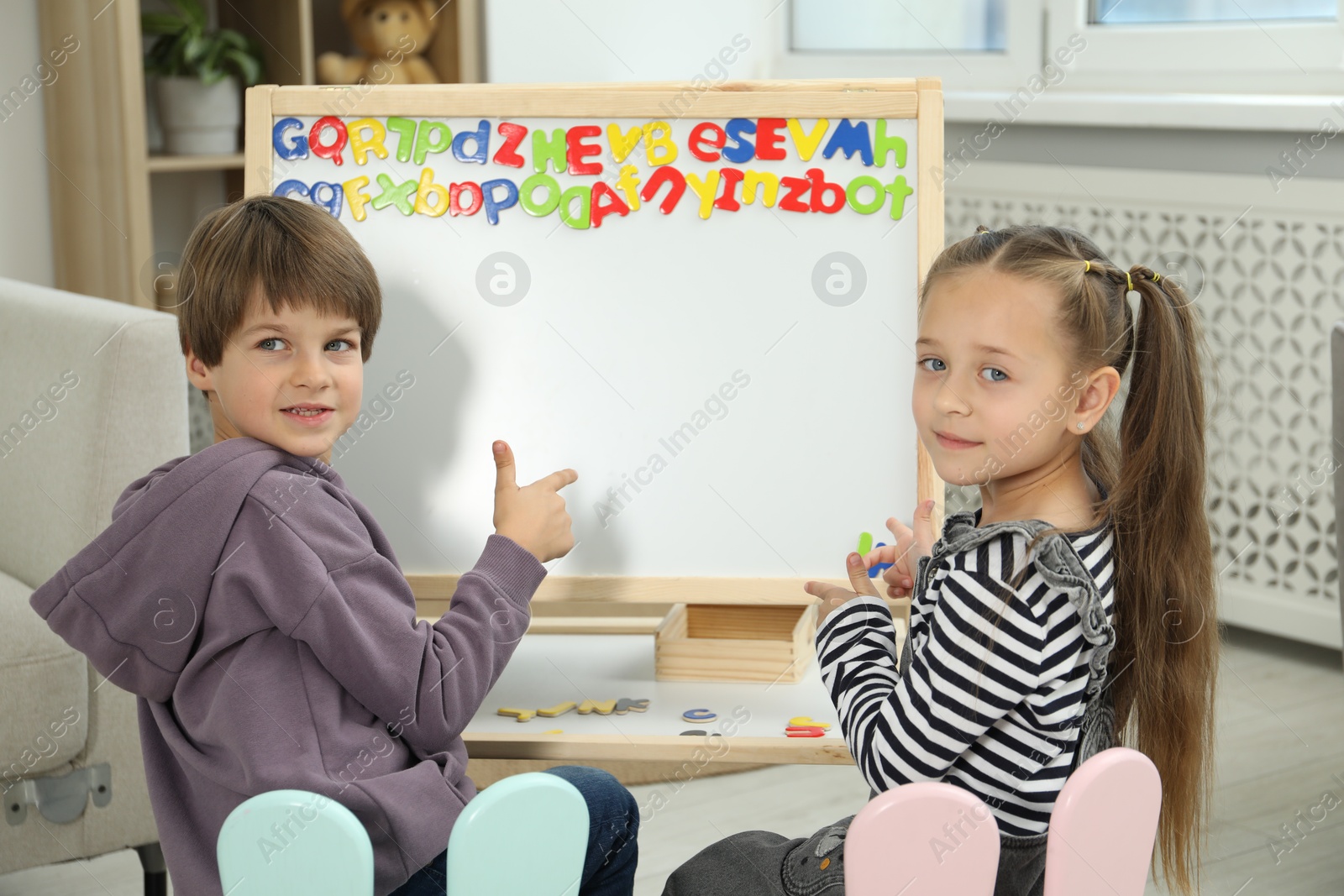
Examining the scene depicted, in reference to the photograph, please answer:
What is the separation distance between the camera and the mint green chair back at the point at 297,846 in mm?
696

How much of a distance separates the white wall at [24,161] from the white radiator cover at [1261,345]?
6.18 ft

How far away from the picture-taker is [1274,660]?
7.97ft

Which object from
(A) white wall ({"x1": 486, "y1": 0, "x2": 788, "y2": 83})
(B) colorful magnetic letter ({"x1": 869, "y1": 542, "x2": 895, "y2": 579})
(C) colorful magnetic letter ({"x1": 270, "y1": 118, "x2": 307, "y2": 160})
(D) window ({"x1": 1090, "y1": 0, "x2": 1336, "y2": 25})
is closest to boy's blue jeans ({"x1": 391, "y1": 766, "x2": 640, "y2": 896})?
(B) colorful magnetic letter ({"x1": 869, "y1": 542, "x2": 895, "y2": 579})

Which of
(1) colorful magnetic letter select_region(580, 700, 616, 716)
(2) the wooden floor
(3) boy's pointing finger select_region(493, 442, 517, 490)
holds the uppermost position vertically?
(3) boy's pointing finger select_region(493, 442, 517, 490)

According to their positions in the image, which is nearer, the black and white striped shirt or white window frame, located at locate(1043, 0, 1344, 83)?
the black and white striped shirt

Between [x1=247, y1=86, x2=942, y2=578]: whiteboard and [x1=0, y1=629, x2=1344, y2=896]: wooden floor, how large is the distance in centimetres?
62

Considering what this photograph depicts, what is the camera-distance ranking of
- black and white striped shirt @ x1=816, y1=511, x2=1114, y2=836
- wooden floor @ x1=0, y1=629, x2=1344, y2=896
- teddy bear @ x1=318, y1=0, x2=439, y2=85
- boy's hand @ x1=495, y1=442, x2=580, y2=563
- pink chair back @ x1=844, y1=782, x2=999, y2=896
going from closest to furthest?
pink chair back @ x1=844, y1=782, x2=999, y2=896 → black and white striped shirt @ x1=816, y1=511, x2=1114, y2=836 → boy's hand @ x1=495, y1=442, x2=580, y2=563 → wooden floor @ x1=0, y1=629, x2=1344, y2=896 → teddy bear @ x1=318, y1=0, x2=439, y2=85

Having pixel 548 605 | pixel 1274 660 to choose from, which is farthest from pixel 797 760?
pixel 1274 660

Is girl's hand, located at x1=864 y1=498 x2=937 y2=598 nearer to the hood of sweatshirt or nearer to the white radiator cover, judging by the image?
the hood of sweatshirt

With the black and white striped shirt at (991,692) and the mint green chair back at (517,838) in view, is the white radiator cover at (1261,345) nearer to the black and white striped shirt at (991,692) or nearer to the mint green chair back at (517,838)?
the black and white striped shirt at (991,692)

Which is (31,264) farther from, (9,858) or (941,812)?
(941,812)

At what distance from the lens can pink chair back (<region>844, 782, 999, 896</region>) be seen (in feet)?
2.22

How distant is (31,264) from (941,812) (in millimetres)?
2240

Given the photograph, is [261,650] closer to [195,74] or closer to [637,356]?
[637,356]
